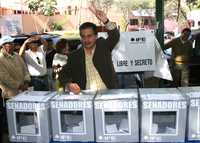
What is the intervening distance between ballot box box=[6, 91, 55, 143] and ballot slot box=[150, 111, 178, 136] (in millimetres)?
674

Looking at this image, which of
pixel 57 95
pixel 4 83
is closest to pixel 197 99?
pixel 57 95

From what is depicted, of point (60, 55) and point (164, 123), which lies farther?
point (60, 55)

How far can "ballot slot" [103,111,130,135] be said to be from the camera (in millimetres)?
2443

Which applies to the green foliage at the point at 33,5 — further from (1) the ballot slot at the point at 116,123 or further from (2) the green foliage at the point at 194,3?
(1) the ballot slot at the point at 116,123

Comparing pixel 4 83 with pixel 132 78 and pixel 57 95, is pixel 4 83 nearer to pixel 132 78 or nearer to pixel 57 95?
pixel 132 78

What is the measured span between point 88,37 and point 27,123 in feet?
2.97

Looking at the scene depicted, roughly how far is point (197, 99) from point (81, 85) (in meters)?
1.05

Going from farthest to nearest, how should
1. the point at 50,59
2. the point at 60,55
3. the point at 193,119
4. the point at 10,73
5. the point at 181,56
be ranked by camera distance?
the point at 50,59, the point at 181,56, the point at 60,55, the point at 10,73, the point at 193,119

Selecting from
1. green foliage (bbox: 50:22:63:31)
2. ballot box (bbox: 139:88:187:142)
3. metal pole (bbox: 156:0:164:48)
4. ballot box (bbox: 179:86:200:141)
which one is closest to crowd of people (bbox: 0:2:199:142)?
ballot box (bbox: 139:88:187:142)

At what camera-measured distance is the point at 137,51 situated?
5699mm

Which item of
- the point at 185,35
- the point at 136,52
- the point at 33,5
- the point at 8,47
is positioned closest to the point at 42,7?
the point at 33,5

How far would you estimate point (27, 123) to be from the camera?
256 centimetres

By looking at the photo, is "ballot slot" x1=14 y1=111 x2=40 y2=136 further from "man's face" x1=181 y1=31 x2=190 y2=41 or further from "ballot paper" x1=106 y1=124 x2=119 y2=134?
"man's face" x1=181 y1=31 x2=190 y2=41

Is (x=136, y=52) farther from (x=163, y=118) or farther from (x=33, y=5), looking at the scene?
(x=33, y=5)
